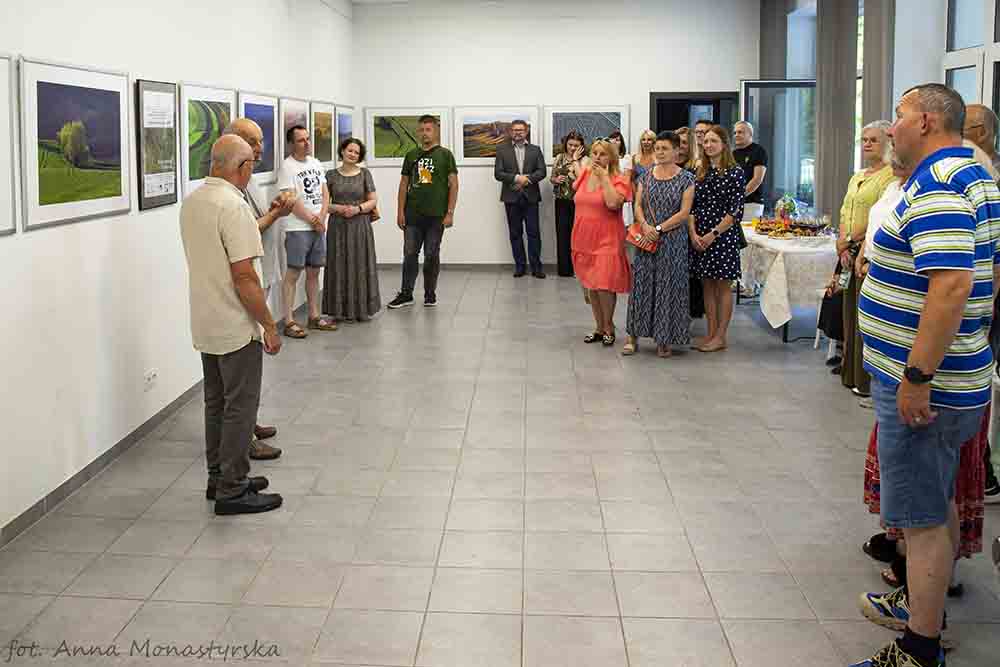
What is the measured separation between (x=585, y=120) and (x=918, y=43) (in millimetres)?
6009

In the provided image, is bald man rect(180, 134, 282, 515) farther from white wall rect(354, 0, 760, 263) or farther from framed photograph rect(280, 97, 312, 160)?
white wall rect(354, 0, 760, 263)

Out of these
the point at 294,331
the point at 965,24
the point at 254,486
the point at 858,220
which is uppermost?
the point at 965,24

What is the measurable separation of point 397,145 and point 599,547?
1127cm

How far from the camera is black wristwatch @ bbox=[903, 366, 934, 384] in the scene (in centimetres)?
343

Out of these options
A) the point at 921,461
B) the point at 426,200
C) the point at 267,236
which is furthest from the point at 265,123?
the point at 921,461

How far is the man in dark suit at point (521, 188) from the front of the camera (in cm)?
1450

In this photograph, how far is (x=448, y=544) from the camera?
498cm

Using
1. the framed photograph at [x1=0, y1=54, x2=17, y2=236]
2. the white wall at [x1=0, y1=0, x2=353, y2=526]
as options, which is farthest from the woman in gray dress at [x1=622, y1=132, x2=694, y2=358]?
the framed photograph at [x1=0, y1=54, x2=17, y2=236]

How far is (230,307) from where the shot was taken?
205 inches

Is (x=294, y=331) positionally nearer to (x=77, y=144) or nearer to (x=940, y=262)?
(x=77, y=144)

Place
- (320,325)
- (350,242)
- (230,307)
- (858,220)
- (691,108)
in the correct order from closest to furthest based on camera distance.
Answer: (230,307) → (858,220) → (320,325) → (350,242) → (691,108)

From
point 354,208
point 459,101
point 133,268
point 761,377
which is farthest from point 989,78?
point 459,101

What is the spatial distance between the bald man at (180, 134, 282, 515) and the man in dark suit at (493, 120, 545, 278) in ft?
30.5

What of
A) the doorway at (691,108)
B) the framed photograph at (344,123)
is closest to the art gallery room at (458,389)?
the framed photograph at (344,123)
